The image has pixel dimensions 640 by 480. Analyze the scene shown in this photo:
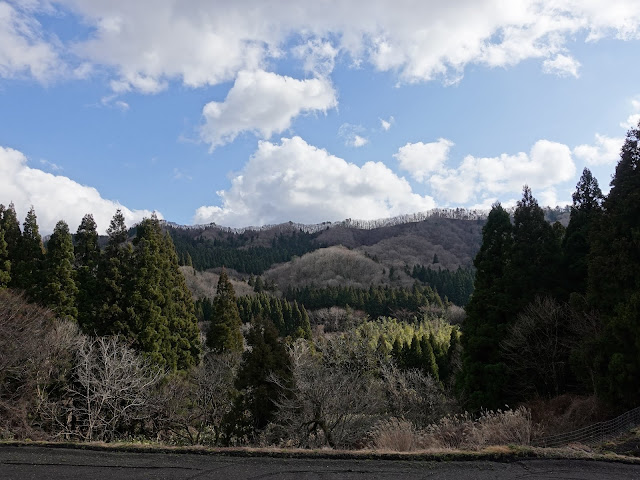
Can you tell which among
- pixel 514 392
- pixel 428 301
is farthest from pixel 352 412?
pixel 428 301

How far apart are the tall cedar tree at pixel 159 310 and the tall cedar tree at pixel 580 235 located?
697 inches

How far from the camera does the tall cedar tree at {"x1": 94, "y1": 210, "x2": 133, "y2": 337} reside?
18.8 m

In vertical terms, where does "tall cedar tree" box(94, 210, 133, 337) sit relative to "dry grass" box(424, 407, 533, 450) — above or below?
above

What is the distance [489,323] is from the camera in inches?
696

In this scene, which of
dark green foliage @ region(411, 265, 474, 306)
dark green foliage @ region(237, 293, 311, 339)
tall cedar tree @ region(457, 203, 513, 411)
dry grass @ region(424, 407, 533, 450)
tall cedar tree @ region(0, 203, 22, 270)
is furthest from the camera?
dark green foliage @ region(411, 265, 474, 306)

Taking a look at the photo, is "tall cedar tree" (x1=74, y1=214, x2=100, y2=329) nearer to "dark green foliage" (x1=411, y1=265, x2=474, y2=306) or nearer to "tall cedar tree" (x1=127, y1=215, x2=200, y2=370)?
"tall cedar tree" (x1=127, y1=215, x2=200, y2=370)

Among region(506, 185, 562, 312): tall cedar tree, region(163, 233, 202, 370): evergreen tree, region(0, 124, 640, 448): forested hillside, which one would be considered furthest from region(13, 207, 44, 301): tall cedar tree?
region(506, 185, 562, 312): tall cedar tree

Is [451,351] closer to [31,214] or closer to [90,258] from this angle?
[90,258]

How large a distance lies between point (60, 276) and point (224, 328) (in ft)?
33.9

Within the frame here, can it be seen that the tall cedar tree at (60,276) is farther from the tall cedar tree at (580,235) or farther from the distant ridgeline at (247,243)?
the distant ridgeline at (247,243)

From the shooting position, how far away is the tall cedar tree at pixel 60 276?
63.8 ft

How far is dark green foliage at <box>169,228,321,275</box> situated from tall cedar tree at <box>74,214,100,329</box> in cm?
6602

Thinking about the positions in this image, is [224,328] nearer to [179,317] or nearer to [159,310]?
[179,317]

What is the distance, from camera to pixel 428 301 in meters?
64.6
